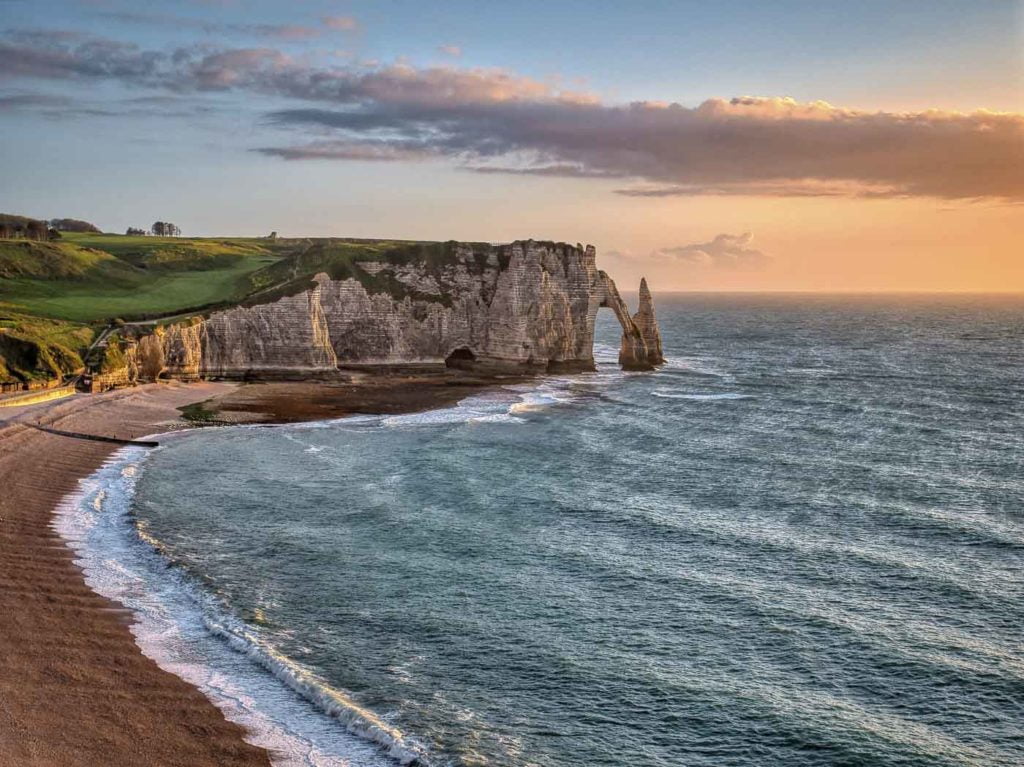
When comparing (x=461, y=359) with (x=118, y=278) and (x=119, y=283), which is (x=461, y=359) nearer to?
(x=119, y=283)

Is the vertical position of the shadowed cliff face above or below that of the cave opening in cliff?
above

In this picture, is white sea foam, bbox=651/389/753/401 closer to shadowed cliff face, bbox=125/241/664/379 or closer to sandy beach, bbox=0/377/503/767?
shadowed cliff face, bbox=125/241/664/379

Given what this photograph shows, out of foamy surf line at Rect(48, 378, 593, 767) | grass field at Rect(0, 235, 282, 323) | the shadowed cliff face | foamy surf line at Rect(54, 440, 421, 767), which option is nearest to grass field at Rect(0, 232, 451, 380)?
grass field at Rect(0, 235, 282, 323)

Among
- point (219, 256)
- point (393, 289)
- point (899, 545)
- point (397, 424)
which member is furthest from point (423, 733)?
point (219, 256)

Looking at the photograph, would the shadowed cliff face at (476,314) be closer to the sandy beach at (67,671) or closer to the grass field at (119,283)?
the grass field at (119,283)

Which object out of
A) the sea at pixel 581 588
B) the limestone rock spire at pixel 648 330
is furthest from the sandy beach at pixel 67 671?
the limestone rock spire at pixel 648 330
